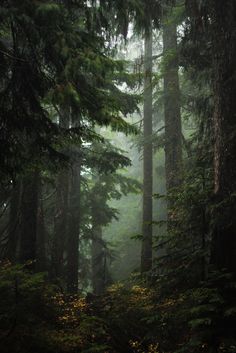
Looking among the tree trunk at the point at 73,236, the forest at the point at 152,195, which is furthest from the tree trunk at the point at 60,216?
the forest at the point at 152,195

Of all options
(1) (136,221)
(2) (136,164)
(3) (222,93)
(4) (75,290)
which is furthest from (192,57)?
(2) (136,164)

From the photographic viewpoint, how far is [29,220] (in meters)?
11.1

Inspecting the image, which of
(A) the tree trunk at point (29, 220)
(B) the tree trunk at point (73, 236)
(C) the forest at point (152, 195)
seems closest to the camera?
(C) the forest at point (152, 195)

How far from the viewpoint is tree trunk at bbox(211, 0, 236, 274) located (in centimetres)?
726

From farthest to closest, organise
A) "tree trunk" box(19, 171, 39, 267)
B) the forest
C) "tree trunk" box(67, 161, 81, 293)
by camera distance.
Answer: "tree trunk" box(67, 161, 81, 293) → "tree trunk" box(19, 171, 39, 267) → the forest

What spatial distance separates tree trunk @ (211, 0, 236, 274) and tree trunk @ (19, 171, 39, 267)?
16.5 feet

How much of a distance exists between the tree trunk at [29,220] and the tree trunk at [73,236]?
4790 mm

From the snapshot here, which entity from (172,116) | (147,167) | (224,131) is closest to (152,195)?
(224,131)

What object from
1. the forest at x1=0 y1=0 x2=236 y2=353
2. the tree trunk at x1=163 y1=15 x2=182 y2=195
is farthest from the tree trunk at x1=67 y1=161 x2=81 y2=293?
the forest at x1=0 y1=0 x2=236 y2=353

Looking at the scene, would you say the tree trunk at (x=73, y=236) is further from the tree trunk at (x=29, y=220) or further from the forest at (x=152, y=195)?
the forest at (x=152, y=195)

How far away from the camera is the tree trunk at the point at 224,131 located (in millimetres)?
7262

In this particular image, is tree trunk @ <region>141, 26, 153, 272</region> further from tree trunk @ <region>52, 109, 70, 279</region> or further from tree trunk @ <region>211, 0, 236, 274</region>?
tree trunk @ <region>211, 0, 236, 274</region>

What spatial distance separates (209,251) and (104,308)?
3412mm

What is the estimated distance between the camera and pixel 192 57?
1071 cm
